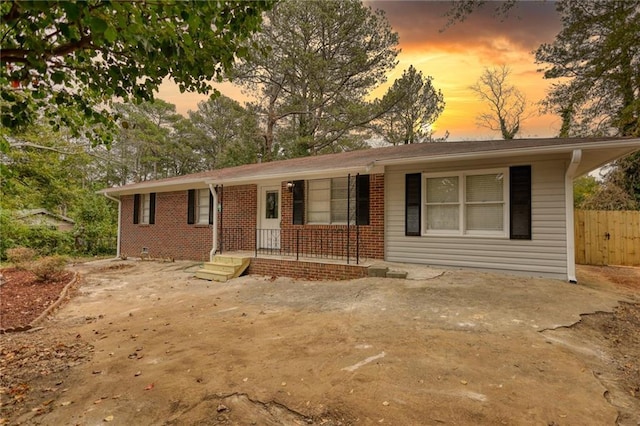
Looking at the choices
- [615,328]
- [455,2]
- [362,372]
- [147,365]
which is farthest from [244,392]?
[455,2]

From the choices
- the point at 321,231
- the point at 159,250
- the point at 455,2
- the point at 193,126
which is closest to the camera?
the point at 455,2

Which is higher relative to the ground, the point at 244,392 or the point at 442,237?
the point at 442,237

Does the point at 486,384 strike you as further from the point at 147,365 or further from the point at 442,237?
the point at 442,237

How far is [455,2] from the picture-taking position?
20.3 ft

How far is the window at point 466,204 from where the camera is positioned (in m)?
7.10

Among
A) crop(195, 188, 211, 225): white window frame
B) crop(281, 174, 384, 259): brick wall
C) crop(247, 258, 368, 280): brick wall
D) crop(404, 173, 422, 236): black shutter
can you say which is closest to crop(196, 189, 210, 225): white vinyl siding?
crop(195, 188, 211, 225): white window frame

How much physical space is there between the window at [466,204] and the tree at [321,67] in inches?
426

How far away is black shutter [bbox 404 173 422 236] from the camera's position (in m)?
7.86

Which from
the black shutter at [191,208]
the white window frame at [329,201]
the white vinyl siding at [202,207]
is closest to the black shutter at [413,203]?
the white window frame at [329,201]

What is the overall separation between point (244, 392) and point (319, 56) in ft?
59.8

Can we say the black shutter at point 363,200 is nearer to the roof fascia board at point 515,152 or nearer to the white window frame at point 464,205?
the roof fascia board at point 515,152

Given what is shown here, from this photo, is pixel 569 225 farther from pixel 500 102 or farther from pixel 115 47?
pixel 500 102

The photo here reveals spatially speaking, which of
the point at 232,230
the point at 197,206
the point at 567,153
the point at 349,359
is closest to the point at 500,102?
the point at 567,153

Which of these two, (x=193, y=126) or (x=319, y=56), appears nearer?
(x=319, y=56)
